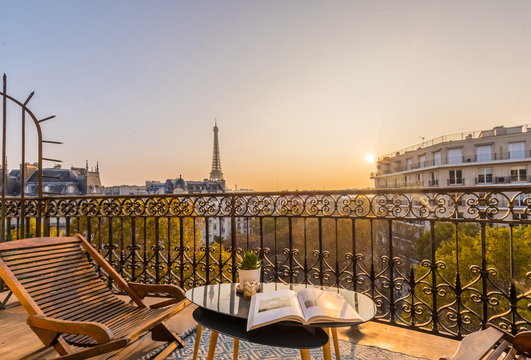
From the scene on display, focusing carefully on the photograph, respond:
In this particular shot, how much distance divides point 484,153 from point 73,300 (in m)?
38.9

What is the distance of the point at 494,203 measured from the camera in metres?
2.39

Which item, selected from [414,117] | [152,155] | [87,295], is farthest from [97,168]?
[87,295]

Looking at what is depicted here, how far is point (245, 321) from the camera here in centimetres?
184

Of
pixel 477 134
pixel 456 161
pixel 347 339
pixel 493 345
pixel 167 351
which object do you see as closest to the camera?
pixel 493 345

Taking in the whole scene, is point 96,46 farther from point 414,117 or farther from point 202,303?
point 414,117

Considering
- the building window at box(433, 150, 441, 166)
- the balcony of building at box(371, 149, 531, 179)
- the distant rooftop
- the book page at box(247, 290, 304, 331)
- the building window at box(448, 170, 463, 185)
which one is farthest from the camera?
the building window at box(433, 150, 441, 166)

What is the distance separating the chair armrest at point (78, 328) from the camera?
1.67 metres

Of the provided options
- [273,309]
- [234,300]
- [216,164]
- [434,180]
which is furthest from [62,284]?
[216,164]

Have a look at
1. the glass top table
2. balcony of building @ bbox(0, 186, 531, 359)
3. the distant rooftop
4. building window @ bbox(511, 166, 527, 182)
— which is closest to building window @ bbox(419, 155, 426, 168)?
the distant rooftop

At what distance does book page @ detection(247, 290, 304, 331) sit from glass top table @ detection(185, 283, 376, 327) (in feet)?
0.24

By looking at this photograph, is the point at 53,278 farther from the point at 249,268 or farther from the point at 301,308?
the point at 301,308

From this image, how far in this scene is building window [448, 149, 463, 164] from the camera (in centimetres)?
3391

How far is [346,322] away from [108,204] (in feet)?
11.0

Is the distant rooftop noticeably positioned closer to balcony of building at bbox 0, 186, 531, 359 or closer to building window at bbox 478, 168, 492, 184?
building window at bbox 478, 168, 492, 184
